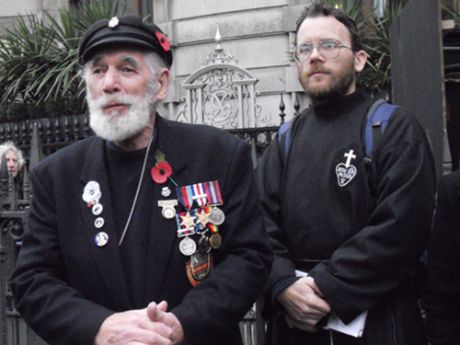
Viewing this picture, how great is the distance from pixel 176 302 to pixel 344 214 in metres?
0.94

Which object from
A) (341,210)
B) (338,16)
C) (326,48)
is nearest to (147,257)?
(341,210)

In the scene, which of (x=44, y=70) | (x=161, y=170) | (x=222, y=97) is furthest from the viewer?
(x=44, y=70)

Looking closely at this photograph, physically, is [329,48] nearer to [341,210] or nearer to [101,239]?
[341,210]

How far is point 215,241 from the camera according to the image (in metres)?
2.98

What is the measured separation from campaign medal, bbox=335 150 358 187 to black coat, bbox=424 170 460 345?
0.45 metres

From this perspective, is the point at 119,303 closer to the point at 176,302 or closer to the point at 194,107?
the point at 176,302

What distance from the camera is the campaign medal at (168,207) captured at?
9.75ft

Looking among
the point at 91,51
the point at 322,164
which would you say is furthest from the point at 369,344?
the point at 91,51

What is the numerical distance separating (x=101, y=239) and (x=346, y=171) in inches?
46.7

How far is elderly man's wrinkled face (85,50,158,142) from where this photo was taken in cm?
301

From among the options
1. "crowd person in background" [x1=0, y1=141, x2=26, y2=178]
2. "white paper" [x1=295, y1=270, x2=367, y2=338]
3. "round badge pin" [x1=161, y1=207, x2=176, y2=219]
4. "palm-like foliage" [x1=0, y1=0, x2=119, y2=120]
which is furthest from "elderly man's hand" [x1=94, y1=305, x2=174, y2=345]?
"palm-like foliage" [x1=0, y1=0, x2=119, y2=120]

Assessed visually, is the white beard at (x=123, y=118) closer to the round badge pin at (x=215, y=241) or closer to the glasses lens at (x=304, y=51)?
the round badge pin at (x=215, y=241)

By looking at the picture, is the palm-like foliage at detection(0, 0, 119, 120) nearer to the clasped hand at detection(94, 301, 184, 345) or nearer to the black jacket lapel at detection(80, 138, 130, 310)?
the black jacket lapel at detection(80, 138, 130, 310)

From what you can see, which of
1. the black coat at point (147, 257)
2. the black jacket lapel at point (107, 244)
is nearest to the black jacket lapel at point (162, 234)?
the black coat at point (147, 257)
